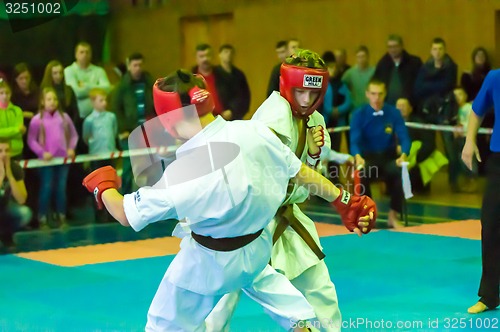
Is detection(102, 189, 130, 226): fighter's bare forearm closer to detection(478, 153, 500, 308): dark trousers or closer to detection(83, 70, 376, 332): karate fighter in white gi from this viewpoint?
detection(83, 70, 376, 332): karate fighter in white gi

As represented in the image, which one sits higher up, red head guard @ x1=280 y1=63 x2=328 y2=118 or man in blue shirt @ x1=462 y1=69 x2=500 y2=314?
red head guard @ x1=280 y1=63 x2=328 y2=118

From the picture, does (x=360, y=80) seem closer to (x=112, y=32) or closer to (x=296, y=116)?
(x=112, y=32)

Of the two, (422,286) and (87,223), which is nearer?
(422,286)

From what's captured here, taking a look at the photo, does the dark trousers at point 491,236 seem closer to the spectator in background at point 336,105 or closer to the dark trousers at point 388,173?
the dark trousers at point 388,173

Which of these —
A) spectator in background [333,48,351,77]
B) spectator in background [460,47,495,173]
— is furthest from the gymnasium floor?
spectator in background [333,48,351,77]

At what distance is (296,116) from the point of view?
218 inches

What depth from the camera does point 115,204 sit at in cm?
431

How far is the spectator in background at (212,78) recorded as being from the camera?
11.8m

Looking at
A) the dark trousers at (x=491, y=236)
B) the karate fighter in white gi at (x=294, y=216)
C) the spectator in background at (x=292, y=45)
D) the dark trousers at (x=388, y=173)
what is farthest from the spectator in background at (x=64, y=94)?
the karate fighter in white gi at (x=294, y=216)

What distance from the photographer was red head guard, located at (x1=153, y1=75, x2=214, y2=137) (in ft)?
14.4

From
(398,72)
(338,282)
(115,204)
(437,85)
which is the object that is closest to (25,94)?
(338,282)

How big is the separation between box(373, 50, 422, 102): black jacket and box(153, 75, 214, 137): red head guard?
27.6 feet

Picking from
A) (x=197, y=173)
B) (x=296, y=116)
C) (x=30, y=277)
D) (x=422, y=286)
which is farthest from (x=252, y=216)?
(x=30, y=277)

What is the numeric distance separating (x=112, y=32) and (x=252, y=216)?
29.8ft
